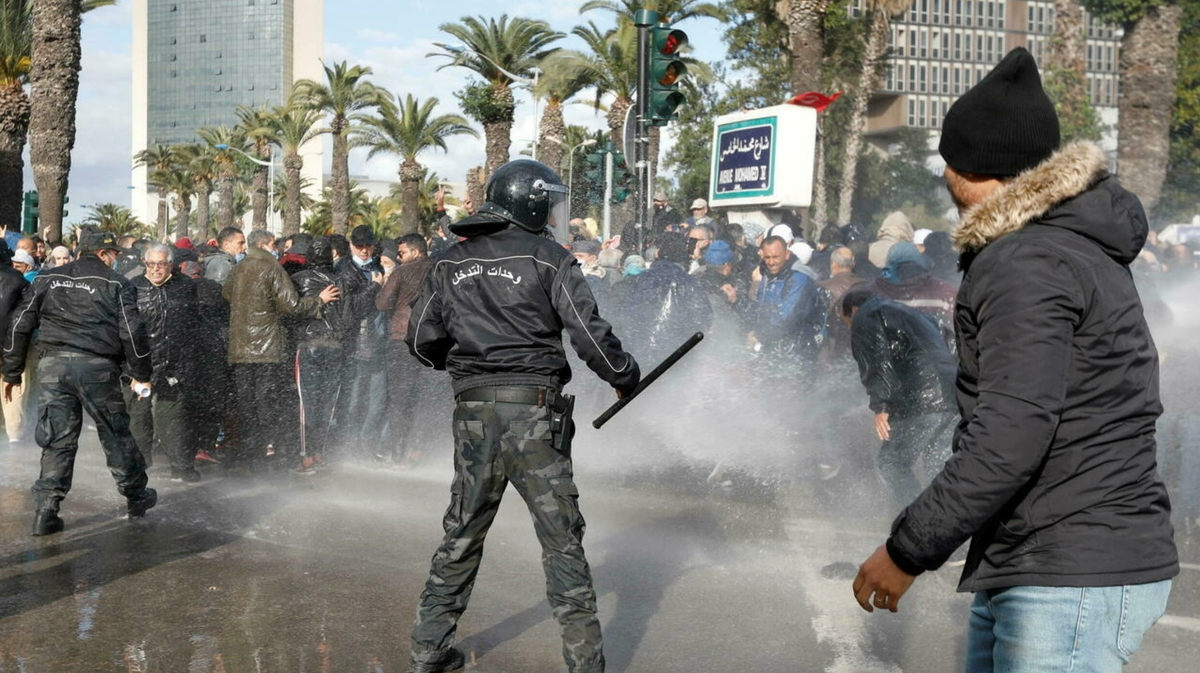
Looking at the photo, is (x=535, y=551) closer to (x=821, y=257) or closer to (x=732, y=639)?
(x=732, y=639)

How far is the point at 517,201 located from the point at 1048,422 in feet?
8.80

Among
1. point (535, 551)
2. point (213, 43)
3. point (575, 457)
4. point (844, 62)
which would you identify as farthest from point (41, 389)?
point (213, 43)

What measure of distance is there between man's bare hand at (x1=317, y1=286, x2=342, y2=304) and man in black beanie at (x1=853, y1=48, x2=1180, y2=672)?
7578 mm

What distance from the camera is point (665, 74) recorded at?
10141mm

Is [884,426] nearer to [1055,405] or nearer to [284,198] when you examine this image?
[1055,405]

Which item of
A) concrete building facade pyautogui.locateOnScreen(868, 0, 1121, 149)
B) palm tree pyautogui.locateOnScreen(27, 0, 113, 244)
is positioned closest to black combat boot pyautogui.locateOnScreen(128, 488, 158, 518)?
palm tree pyautogui.locateOnScreen(27, 0, 113, 244)

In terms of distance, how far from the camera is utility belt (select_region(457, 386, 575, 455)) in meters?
4.35

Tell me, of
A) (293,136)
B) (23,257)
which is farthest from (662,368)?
(293,136)

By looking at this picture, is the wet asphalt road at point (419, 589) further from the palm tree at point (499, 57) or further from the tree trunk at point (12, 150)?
the palm tree at point (499, 57)

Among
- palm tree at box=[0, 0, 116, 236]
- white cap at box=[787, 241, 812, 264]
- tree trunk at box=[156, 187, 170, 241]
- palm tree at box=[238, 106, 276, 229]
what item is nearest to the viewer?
white cap at box=[787, 241, 812, 264]

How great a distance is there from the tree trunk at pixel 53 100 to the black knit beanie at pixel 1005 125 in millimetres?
18916

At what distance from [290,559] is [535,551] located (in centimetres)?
130

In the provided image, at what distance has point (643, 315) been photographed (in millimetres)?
9516

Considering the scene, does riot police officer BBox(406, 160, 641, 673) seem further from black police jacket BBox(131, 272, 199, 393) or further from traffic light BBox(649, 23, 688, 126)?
traffic light BBox(649, 23, 688, 126)
